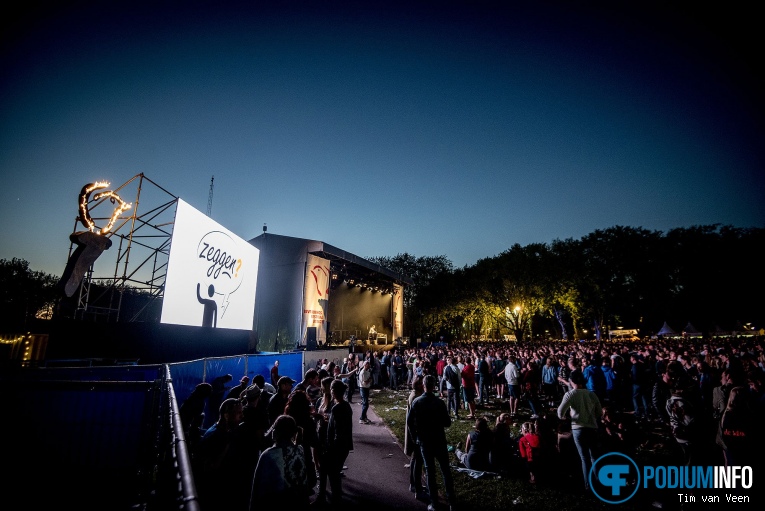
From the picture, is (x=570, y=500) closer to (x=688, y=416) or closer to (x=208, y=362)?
(x=688, y=416)

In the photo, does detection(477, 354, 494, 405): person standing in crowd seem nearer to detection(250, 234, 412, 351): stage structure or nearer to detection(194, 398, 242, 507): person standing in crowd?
detection(250, 234, 412, 351): stage structure

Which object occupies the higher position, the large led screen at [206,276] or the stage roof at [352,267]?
the stage roof at [352,267]

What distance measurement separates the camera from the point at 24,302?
136 ft

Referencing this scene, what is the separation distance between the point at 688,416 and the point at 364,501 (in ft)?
16.5

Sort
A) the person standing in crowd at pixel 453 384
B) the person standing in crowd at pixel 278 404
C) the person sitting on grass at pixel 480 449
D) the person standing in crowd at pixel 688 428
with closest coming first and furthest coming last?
the person standing in crowd at pixel 688 428, the person standing in crowd at pixel 278 404, the person sitting on grass at pixel 480 449, the person standing in crowd at pixel 453 384

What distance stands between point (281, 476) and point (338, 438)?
7.36ft

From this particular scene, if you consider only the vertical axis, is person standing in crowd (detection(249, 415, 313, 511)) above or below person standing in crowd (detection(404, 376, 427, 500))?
above

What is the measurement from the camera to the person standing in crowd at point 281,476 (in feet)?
Result: 8.84

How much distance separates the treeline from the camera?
38531 millimetres

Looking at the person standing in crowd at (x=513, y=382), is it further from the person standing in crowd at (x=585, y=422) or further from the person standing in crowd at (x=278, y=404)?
the person standing in crowd at (x=278, y=404)

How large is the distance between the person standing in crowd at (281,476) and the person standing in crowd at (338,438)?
2029 millimetres

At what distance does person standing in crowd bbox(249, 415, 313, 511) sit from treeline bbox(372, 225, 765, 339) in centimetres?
3669

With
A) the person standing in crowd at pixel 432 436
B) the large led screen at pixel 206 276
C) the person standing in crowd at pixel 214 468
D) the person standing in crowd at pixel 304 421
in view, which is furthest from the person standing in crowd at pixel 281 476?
the large led screen at pixel 206 276

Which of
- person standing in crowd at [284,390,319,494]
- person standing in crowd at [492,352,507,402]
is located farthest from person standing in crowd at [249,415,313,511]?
person standing in crowd at [492,352,507,402]
